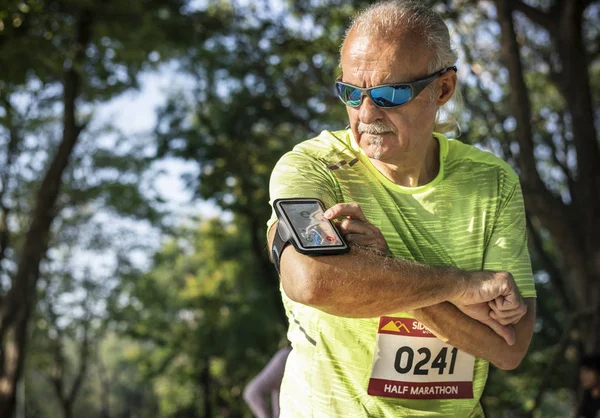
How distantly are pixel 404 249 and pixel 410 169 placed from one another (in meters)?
0.30

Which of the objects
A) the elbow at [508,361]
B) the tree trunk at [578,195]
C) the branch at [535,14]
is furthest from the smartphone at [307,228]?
the branch at [535,14]

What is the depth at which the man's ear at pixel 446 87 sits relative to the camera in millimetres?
2594

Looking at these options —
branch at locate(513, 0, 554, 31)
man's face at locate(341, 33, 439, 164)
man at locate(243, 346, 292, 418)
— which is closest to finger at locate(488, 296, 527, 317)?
man's face at locate(341, 33, 439, 164)

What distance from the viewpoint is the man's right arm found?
1.97 m

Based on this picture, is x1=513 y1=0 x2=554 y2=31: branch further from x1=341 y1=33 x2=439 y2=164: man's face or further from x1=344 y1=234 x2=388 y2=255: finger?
x1=344 y1=234 x2=388 y2=255: finger

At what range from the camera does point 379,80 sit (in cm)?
234

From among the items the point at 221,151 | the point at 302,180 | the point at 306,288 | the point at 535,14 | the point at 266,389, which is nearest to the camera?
the point at 306,288

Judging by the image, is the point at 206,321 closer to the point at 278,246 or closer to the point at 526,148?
the point at 526,148

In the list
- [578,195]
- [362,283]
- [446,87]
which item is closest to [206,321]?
[578,195]

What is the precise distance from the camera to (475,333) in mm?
2279

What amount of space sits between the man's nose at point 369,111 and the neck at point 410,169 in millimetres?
143

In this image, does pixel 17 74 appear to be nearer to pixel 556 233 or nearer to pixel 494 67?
pixel 556 233

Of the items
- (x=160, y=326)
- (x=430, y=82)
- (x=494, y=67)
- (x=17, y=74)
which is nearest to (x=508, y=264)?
(x=430, y=82)

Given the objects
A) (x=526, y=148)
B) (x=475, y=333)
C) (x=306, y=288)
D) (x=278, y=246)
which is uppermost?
(x=526, y=148)
